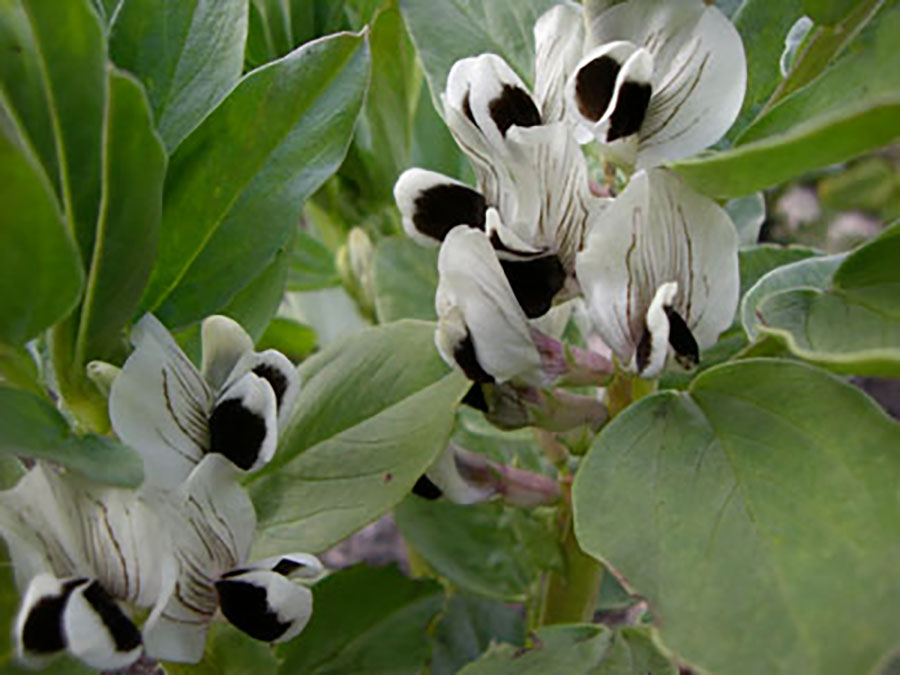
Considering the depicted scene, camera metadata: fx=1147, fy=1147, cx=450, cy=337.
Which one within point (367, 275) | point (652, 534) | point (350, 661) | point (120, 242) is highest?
point (120, 242)

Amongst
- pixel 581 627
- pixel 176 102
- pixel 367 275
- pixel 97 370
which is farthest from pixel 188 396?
pixel 367 275

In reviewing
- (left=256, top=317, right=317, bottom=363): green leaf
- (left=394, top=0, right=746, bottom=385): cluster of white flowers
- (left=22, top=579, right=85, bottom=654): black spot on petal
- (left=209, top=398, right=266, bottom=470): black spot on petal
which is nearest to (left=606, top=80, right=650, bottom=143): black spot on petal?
(left=394, top=0, right=746, bottom=385): cluster of white flowers

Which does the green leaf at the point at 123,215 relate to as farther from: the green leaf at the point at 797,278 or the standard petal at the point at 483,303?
the green leaf at the point at 797,278

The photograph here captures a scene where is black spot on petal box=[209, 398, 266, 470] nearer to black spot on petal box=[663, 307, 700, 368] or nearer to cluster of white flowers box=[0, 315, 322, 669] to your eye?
cluster of white flowers box=[0, 315, 322, 669]

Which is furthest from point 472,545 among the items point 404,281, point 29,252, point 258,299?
point 29,252

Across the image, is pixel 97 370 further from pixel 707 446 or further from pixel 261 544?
pixel 707 446

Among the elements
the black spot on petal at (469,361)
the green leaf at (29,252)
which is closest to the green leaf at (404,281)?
the black spot on petal at (469,361)
